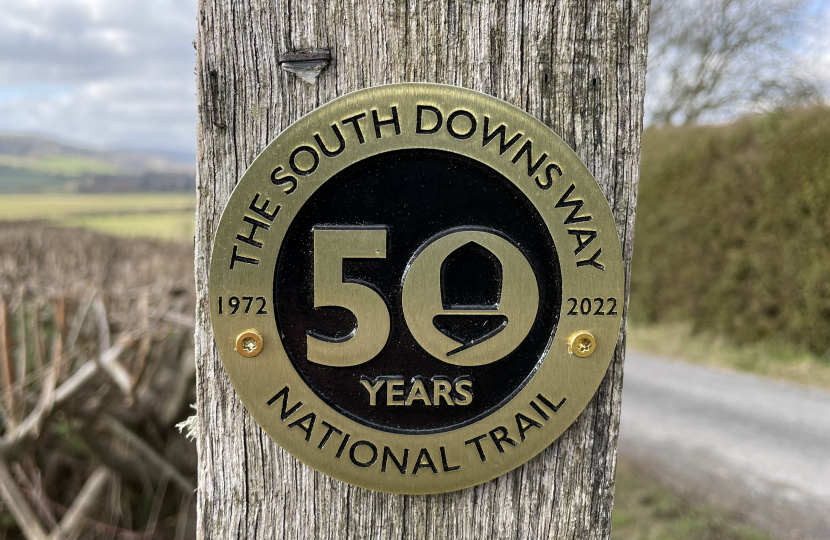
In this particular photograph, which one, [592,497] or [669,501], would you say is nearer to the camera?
[592,497]

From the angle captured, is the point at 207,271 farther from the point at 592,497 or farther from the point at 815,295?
the point at 815,295

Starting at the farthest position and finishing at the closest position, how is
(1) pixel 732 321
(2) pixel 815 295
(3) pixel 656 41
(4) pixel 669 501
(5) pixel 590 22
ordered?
(3) pixel 656 41
(1) pixel 732 321
(2) pixel 815 295
(4) pixel 669 501
(5) pixel 590 22

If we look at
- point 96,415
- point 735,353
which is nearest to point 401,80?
point 96,415

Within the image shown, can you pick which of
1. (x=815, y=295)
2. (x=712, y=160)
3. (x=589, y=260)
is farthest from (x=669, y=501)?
(x=712, y=160)

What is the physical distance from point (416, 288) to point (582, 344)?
324mm

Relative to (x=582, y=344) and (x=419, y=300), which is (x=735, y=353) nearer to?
(x=582, y=344)

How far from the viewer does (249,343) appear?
95cm

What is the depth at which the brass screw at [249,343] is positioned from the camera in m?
0.95

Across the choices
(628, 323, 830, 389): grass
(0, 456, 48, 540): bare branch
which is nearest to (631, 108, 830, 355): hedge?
(628, 323, 830, 389): grass

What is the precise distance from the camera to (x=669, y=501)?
139 inches

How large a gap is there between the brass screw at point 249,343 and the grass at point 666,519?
3.09m

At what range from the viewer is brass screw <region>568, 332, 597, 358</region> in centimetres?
96

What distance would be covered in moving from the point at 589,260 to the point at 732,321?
24.5ft

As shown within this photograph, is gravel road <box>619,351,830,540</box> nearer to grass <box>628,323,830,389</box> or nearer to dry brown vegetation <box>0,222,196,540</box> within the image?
grass <box>628,323,830,389</box>
